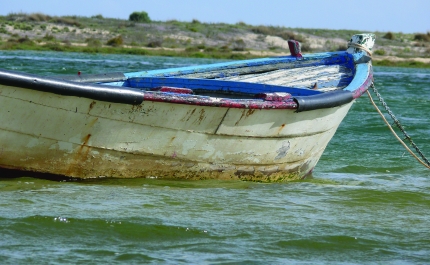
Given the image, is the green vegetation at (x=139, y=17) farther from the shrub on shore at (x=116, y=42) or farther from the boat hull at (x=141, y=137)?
the boat hull at (x=141, y=137)

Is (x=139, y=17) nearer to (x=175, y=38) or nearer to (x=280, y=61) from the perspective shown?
(x=175, y=38)

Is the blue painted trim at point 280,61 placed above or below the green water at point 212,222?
above

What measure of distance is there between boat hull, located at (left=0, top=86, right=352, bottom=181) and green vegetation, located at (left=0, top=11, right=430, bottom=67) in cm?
3488

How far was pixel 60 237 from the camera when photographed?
190 inches

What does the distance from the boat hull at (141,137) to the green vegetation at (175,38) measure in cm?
3488

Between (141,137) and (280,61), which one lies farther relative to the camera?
(280,61)

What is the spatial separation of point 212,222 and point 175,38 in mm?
46406

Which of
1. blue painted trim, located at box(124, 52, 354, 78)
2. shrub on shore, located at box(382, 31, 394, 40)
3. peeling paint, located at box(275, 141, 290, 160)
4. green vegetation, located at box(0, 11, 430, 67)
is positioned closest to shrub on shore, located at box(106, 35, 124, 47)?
green vegetation, located at box(0, 11, 430, 67)

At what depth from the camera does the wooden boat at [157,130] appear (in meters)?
5.68

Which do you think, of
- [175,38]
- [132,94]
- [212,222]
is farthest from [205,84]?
[175,38]

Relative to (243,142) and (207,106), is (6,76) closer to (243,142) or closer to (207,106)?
(207,106)

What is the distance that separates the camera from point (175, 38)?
5119 centimetres

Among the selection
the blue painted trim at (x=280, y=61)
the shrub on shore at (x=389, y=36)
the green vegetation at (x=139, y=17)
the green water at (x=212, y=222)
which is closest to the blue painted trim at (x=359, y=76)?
the blue painted trim at (x=280, y=61)

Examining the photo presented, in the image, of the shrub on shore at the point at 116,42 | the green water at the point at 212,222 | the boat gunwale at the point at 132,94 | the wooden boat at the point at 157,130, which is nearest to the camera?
the green water at the point at 212,222
